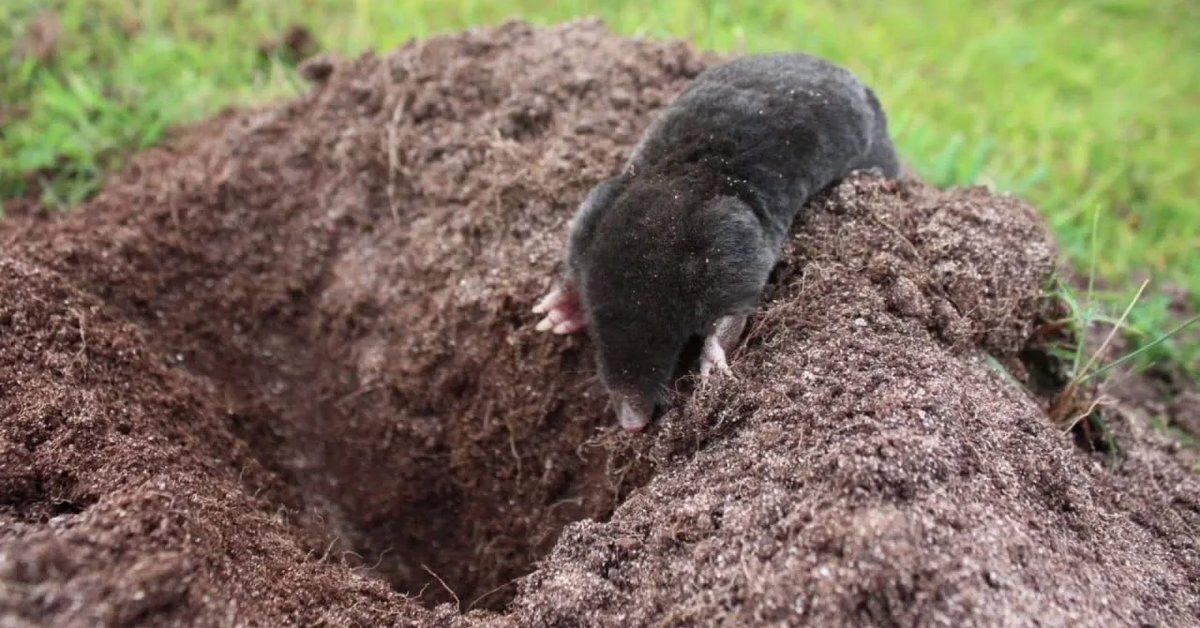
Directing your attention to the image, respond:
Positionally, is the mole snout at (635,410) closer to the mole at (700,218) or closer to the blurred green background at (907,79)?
the mole at (700,218)

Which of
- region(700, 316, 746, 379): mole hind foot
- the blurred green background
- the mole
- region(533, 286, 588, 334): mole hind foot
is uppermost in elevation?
the mole

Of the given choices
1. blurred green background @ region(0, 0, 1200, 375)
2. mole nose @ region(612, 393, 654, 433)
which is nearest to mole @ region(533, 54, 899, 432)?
mole nose @ region(612, 393, 654, 433)

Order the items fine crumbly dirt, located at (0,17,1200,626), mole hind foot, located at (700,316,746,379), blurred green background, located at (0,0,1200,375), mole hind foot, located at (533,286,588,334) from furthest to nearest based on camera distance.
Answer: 1. blurred green background, located at (0,0,1200,375)
2. mole hind foot, located at (533,286,588,334)
3. mole hind foot, located at (700,316,746,379)
4. fine crumbly dirt, located at (0,17,1200,626)

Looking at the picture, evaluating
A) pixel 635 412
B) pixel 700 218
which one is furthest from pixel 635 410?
pixel 700 218

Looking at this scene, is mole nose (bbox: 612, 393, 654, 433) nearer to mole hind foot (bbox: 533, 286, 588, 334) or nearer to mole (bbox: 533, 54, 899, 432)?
mole (bbox: 533, 54, 899, 432)

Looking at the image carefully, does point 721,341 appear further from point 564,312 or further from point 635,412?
point 564,312

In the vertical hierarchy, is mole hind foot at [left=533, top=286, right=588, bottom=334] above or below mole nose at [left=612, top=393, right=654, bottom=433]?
above
